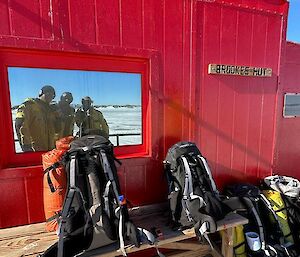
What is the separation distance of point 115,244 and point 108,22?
1614mm

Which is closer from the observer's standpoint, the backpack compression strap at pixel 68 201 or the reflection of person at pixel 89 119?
the backpack compression strap at pixel 68 201

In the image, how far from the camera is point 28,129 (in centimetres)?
169

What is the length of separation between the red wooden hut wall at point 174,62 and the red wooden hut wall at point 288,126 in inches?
4.8

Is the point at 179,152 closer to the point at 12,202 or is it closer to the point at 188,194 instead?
the point at 188,194

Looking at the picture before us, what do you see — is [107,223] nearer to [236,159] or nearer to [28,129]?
[28,129]

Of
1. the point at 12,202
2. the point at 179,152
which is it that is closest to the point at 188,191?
the point at 179,152

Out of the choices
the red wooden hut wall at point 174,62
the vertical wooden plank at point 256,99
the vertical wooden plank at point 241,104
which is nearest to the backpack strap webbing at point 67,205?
the red wooden hut wall at point 174,62

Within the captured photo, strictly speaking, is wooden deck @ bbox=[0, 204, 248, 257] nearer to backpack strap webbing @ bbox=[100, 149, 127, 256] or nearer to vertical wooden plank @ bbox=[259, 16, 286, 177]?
backpack strap webbing @ bbox=[100, 149, 127, 256]

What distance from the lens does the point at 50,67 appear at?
5.46 feet

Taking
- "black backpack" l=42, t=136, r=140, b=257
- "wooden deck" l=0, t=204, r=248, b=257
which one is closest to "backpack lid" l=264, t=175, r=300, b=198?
"wooden deck" l=0, t=204, r=248, b=257

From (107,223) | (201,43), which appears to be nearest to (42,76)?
(107,223)

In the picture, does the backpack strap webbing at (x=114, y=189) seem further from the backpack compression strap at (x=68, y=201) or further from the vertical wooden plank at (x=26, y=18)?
the vertical wooden plank at (x=26, y=18)

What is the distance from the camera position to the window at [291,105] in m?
2.59

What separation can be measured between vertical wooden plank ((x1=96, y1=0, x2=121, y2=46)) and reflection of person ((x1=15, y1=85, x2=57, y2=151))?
1.88ft
